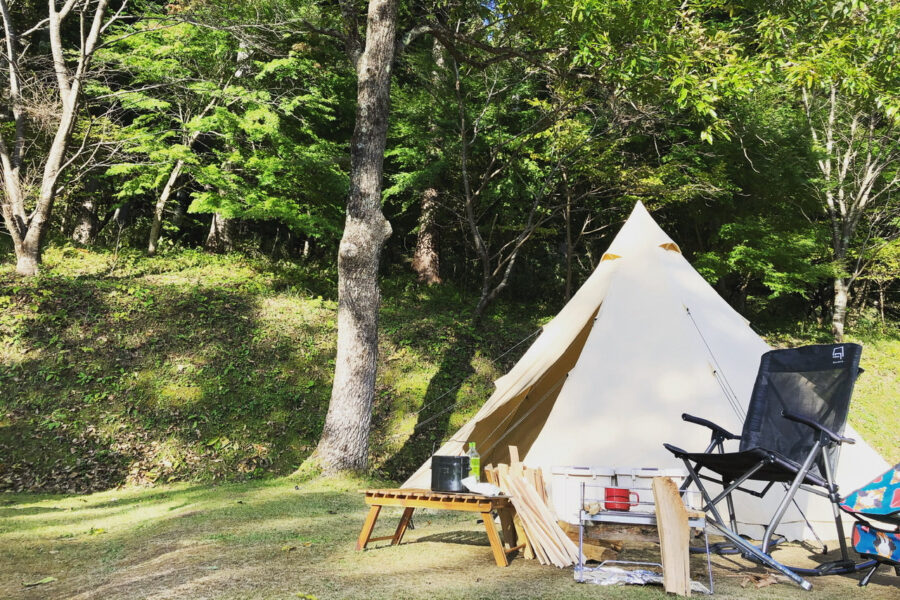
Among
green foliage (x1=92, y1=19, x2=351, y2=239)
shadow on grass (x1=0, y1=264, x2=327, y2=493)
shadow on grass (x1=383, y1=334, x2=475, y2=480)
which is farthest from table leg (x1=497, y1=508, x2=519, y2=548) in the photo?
green foliage (x1=92, y1=19, x2=351, y2=239)

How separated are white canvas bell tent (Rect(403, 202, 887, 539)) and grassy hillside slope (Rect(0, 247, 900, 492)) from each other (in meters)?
2.61

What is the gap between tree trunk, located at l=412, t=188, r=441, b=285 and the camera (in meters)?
11.9

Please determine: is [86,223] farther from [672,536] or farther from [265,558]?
[672,536]

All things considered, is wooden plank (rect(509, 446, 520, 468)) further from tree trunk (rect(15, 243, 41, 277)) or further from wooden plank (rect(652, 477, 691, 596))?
tree trunk (rect(15, 243, 41, 277))

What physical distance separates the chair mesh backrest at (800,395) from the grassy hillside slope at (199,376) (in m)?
4.20

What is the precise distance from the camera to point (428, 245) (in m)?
12.2

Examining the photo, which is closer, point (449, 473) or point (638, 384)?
point (449, 473)

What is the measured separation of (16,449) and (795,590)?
260 inches

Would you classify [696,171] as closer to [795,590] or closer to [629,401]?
[629,401]

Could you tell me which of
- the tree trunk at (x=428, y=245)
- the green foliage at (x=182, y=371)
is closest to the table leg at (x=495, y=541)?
the green foliage at (x=182, y=371)

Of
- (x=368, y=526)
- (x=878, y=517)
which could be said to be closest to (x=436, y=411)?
(x=368, y=526)

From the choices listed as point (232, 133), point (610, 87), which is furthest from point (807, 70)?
point (232, 133)

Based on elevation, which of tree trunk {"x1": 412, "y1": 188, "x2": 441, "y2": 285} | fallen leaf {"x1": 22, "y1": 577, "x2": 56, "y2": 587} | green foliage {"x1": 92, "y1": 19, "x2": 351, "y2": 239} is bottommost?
fallen leaf {"x1": 22, "y1": 577, "x2": 56, "y2": 587}

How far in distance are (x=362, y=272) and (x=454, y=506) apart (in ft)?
11.3
